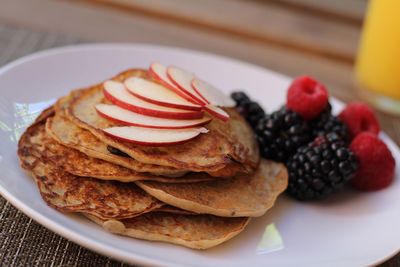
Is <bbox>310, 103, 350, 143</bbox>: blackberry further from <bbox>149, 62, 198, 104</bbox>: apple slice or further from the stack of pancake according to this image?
<bbox>149, 62, 198, 104</bbox>: apple slice

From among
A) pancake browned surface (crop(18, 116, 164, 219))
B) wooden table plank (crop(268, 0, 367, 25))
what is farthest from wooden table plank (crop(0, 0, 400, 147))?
pancake browned surface (crop(18, 116, 164, 219))

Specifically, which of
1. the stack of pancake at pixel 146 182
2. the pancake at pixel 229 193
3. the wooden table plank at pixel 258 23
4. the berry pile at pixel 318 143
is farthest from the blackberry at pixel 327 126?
the wooden table plank at pixel 258 23

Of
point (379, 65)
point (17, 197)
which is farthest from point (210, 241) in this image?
point (379, 65)

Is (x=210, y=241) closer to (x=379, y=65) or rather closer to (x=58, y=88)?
(x=58, y=88)

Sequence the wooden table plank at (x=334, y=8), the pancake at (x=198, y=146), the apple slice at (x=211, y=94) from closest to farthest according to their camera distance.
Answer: the pancake at (x=198, y=146)
the apple slice at (x=211, y=94)
the wooden table plank at (x=334, y=8)

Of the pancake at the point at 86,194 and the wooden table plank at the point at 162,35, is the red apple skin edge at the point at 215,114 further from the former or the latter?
the wooden table plank at the point at 162,35
